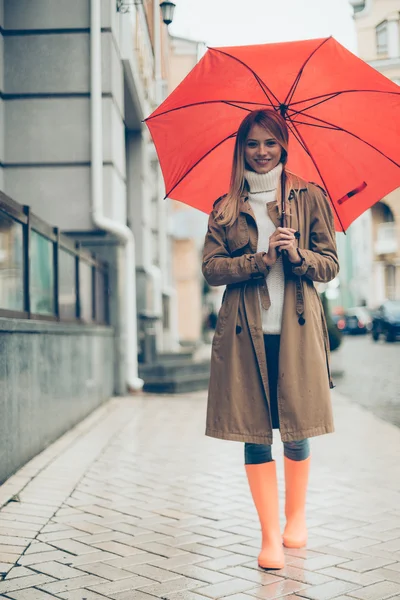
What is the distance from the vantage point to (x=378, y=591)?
10.4ft

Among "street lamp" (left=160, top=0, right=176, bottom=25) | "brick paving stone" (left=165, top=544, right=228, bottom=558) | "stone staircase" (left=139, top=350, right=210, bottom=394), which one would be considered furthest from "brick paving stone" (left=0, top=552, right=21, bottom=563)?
"stone staircase" (left=139, top=350, right=210, bottom=394)

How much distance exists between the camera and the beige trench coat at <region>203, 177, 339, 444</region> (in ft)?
11.3

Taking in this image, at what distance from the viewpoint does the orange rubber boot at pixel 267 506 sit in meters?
3.50

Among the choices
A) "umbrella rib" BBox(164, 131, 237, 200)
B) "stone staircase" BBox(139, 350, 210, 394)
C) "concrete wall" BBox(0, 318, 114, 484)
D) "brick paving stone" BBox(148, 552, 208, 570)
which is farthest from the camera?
"stone staircase" BBox(139, 350, 210, 394)

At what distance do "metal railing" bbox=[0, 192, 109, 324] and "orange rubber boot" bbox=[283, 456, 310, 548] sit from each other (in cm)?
226

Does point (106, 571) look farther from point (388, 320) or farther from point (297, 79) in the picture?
point (388, 320)

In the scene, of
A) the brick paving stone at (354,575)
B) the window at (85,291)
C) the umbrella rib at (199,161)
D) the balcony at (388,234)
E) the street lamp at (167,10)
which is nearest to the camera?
the brick paving stone at (354,575)

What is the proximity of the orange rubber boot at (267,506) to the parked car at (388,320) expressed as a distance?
2421 cm

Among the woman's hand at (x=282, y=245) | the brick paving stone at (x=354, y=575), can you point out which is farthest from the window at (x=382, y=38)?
the brick paving stone at (x=354, y=575)

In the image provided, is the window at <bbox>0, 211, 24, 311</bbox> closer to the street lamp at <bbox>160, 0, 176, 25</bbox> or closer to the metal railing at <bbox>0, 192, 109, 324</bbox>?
the metal railing at <bbox>0, 192, 109, 324</bbox>

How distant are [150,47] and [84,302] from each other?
5848mm

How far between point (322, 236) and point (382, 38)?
2900mm

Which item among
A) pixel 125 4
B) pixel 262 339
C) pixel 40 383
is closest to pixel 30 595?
pixel 262 339

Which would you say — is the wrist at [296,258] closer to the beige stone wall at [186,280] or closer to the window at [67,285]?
the window at [67,285]
